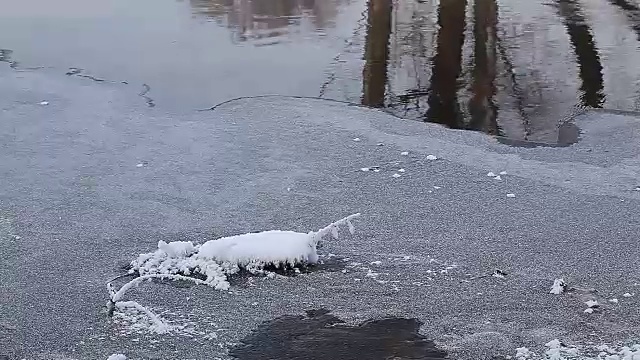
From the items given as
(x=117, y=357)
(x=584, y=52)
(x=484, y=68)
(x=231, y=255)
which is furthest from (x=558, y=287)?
(x=584, y=52)

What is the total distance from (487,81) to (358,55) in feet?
5.28

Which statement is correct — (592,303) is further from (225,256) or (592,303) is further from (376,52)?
(376,52)

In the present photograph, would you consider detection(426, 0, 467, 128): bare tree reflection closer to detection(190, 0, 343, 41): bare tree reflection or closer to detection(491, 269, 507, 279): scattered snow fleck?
detection(190, 0, 343, 41): bare tree reflection

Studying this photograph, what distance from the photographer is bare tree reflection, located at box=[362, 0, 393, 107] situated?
812 cm

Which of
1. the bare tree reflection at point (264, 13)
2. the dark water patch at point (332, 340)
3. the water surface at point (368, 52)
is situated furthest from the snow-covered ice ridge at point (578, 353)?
the bare tree reflection at point (264, 13)

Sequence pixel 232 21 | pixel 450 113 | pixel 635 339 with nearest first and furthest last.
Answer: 1. pixel 635 339
2. pixel 450 113
3. pixel 232 21

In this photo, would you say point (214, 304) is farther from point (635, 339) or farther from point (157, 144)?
point (157, 144)

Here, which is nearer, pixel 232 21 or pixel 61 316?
pixel 61 316

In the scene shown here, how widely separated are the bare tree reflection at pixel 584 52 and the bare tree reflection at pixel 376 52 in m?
1.88

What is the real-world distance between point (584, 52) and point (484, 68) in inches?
58.2

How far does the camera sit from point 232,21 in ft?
38.0

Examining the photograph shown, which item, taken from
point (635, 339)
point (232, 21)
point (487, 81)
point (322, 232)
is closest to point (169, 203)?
point (322, 232)

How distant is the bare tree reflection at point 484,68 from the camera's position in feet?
24.2

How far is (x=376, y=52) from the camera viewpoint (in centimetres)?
967
